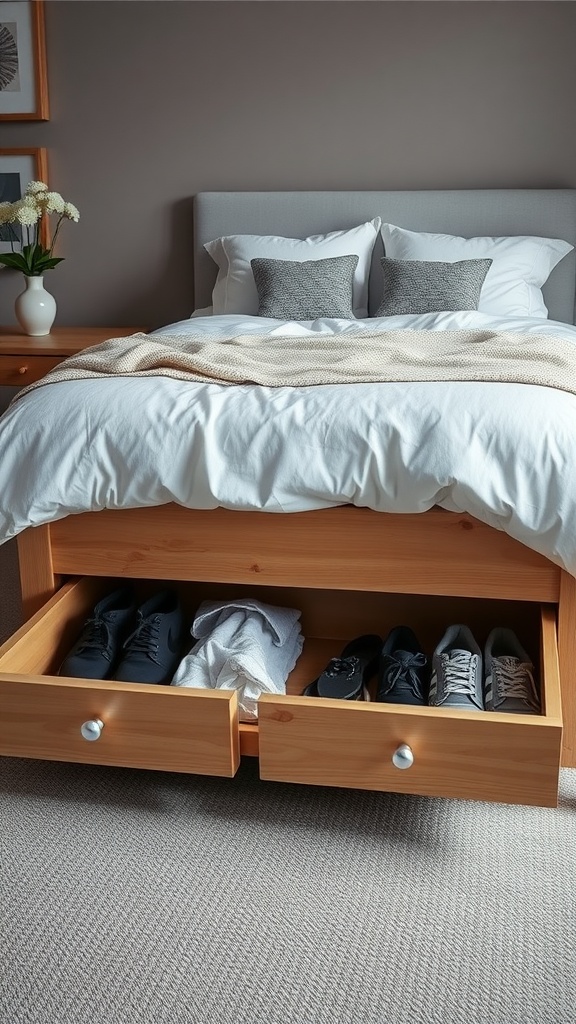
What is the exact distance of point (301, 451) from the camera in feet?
5.59

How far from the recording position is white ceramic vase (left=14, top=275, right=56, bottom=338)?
359cm

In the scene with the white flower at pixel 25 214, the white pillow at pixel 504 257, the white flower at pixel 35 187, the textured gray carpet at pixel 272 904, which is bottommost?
the textured gray carpet at pixel 272 904

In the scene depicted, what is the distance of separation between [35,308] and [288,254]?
1.01 metres

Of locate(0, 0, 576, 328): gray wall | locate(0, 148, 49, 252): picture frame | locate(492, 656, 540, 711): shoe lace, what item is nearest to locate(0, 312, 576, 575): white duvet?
locate(492, 656, 540, 711): shoe lace

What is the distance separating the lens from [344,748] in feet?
4.80

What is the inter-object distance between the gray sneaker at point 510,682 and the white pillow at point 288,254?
1.85 m

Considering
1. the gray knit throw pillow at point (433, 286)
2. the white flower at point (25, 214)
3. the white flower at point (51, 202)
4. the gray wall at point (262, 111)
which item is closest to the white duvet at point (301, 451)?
the gray knit throw pillow at point (433, 286)

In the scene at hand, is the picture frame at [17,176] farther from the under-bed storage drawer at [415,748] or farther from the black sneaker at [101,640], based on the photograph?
the under-bed storage drawer at [415,748]

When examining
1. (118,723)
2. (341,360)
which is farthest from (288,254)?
(118,723)

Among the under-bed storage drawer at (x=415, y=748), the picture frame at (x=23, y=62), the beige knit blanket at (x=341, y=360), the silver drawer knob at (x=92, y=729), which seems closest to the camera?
the under-bed storage drawer at (x=415, y=748)

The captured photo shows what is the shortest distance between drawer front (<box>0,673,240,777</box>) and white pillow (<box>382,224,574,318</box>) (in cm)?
205

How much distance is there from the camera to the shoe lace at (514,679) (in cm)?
163

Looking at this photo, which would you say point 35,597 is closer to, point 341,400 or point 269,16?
point 341,400

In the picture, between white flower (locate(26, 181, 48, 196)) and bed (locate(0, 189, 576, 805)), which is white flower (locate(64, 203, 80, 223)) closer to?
white flower (locate(26, 181, 48, 196))
